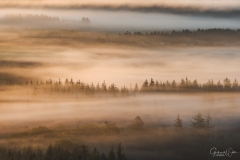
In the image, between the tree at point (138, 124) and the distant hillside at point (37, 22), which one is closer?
the tree at point (138, 124)

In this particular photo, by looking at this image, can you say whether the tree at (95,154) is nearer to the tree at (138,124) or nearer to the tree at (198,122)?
the tree at (138,124)

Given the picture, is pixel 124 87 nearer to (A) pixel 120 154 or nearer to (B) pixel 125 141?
(B) pixel 125 141

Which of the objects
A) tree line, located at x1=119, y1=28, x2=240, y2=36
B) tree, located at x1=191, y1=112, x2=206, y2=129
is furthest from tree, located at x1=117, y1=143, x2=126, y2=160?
tree line, located at x1=119, y1=28, x2=240, y2=36

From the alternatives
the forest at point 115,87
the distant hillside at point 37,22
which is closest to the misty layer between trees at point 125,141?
the forest at point 115,87

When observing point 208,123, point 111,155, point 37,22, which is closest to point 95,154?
point 111,155

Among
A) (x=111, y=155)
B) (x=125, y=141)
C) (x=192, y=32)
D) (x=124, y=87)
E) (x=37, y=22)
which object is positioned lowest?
(x=111, y=155)

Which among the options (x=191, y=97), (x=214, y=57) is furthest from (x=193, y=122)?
(x=214, y=57)

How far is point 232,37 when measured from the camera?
531cm

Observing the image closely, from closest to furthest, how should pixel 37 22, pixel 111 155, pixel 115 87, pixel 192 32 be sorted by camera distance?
pixel 111 155 → pixel 115 87 → pixel 37 22 → pixel 192 32

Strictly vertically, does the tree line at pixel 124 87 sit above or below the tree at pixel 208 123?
above

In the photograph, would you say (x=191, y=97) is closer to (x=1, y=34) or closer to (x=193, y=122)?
(x=193, y=122)

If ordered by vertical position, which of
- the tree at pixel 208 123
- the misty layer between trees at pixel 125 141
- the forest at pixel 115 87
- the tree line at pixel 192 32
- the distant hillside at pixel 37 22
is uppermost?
the distant hillside at pixel 37 22

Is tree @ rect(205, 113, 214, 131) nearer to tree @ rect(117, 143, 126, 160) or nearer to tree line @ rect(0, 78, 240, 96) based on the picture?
tree line @ rect(0, 78, 240, 96)

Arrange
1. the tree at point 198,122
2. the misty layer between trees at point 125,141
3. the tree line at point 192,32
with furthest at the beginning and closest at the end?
the tree line at point 192,32, the tree at point 198,122, the misty layer between trees at point 125,141
